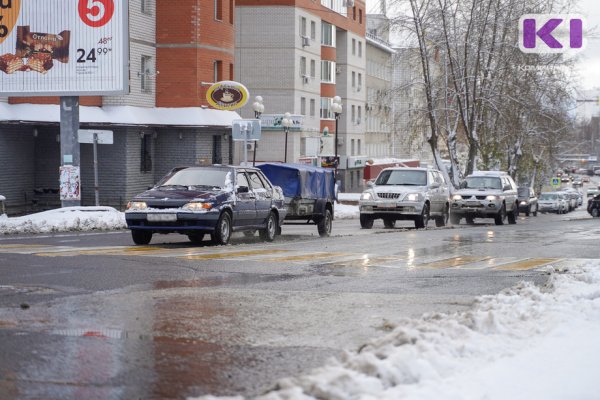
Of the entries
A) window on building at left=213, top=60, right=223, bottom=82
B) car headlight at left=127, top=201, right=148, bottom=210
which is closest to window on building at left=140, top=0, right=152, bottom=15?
window on building at left=213, top=60, right=223, bottom=82

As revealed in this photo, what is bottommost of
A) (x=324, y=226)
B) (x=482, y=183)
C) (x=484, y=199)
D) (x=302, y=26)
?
(x=324, y=226)

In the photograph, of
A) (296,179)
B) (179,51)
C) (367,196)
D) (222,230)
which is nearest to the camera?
(222,230)

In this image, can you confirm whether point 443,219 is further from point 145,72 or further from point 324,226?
point 145,72

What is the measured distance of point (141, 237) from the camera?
19.9m

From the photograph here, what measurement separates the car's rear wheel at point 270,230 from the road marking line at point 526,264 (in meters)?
6.60

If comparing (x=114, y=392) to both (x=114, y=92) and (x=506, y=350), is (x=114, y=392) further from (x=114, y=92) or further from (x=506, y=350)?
(x=114, y=92)

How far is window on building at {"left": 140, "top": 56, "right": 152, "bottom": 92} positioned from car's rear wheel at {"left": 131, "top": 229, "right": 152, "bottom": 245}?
2378cm

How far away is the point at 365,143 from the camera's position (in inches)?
3406

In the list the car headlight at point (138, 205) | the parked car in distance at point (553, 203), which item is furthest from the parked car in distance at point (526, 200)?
the car headlight at point (138, 205)

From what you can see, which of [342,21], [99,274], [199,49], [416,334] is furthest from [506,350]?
[342,21]

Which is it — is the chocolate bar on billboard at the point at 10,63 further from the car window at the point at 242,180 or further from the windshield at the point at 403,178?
the car window at the point at 242,180

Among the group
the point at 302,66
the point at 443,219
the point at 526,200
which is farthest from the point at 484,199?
the point at 302,66

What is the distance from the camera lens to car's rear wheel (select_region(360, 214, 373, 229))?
3070cm

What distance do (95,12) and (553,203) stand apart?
5230cm
